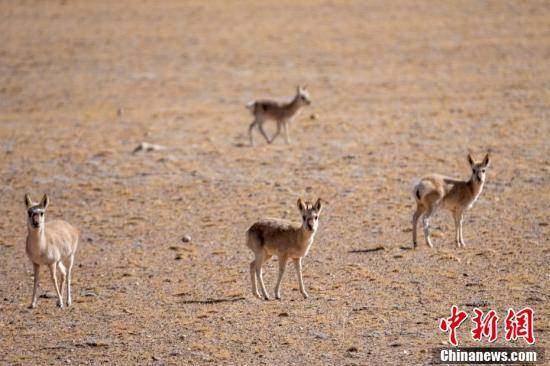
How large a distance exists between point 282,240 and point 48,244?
133 inches

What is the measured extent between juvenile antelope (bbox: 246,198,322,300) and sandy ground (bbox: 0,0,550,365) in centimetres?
48

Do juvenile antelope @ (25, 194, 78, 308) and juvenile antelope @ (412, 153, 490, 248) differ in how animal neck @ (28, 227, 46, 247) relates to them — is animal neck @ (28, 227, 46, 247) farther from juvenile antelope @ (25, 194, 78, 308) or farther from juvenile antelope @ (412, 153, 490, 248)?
juvenile antelope @ (412, 153, 490, 248)

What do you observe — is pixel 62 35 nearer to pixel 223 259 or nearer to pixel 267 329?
pixel 223 259

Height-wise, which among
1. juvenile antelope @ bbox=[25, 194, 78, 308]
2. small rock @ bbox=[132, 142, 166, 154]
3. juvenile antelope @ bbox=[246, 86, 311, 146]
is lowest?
juvenile antelope @ bbox=[25, 194, 78, 308]

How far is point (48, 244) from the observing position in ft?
43.8

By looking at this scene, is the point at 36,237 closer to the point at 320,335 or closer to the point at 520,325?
the point at 320,335

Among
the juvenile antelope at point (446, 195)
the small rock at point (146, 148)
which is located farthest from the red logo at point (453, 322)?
the small rock at point (146, 148)

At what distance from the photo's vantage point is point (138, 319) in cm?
1291

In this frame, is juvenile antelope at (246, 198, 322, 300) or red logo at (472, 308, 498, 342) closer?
red logo at (472, 308, 498, 342)

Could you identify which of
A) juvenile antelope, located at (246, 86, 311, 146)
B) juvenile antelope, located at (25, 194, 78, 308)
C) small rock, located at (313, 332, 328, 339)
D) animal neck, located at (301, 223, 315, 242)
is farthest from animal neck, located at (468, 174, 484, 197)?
juvenile antelope, located at (246, 86, 311, 146)

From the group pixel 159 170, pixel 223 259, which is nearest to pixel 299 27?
pixel 159 170

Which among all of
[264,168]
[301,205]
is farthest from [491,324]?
[264,168]

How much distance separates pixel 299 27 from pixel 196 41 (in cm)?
524

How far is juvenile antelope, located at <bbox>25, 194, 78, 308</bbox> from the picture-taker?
13195 mm
